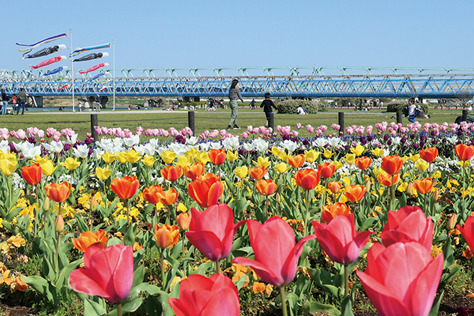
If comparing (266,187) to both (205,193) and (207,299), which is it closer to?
(205,193)

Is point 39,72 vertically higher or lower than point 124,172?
higher

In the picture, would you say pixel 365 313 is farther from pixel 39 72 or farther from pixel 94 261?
pixel 39 72

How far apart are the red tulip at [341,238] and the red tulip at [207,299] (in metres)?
0.49

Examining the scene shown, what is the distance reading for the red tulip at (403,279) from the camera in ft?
2.95

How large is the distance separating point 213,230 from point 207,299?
0.53 meters

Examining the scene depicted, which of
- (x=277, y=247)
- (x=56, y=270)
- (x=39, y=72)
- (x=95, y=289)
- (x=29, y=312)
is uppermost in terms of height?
(x=39, y=72)

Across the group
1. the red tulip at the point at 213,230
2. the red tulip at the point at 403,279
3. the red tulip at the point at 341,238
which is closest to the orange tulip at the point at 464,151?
the red tulip at the point at 341,238

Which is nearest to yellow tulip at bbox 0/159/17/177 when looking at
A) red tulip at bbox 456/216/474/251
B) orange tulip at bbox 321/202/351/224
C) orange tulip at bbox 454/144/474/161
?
orange tulip at bbox 321/202/351/224

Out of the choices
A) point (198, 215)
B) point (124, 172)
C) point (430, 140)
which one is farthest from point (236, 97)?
point (198, 215)

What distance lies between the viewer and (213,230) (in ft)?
4.73

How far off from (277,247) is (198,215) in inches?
12.3

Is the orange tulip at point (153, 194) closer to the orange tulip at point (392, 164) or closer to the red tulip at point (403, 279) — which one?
the orange tulip at point (392, 164)

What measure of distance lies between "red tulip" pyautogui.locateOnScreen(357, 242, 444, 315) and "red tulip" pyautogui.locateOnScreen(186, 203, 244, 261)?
56cm

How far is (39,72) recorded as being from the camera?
11069cm
